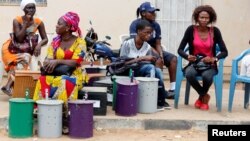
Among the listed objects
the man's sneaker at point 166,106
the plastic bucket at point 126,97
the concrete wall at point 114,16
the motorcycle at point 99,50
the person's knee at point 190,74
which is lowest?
the man's sneaker at point 166,106

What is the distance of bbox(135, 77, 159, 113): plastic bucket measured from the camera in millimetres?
7258

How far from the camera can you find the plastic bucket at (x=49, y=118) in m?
6.36

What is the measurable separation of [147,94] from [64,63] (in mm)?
1252

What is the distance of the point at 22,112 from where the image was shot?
6.37 metres

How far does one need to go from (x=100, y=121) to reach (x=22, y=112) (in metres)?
1.06

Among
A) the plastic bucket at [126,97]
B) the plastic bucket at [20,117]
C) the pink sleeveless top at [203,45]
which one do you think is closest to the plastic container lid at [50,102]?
the plastic bucket at [20,117]

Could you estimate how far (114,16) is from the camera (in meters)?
11.4

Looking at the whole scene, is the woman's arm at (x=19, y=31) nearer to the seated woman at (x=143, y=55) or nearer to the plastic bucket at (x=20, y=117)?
the seated woman at (x=143, y=55)

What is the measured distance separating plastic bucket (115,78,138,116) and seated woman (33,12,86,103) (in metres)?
0.50

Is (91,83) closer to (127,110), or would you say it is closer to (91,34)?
(127,110)

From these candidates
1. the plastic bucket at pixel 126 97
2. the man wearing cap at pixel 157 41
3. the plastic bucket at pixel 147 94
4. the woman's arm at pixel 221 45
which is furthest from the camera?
the man wearing cap at pixel 157 41

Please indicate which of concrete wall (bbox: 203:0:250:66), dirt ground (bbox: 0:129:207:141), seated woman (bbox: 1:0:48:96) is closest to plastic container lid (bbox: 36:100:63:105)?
dirt ground (bbox: 0:129:207:141)

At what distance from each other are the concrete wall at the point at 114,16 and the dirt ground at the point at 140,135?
185 inches

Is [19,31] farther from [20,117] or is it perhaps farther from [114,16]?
[114,16]
